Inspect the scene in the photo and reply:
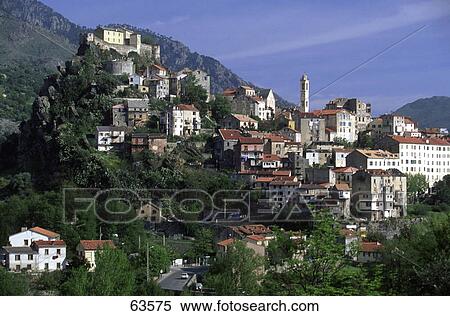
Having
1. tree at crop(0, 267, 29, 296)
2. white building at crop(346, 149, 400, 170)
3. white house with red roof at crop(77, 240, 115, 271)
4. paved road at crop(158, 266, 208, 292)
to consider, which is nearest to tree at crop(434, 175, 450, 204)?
white building at crop(346, 149, 400, 170)

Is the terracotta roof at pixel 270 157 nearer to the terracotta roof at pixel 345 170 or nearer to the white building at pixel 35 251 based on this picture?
the terracotta roof at pixel 345 170

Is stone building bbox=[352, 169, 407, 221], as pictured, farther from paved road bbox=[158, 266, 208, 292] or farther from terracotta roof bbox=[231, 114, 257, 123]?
paved road bbox=[158, 266, 208, 292]

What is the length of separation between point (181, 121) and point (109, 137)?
1.74 metres

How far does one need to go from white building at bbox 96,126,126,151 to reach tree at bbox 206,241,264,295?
853 cm

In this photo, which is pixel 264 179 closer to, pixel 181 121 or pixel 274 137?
pixel 274 137

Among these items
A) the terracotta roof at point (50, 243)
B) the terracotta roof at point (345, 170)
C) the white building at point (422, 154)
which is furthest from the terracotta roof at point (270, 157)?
the terracotta roof at point (50, 243)

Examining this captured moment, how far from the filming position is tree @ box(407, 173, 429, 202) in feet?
39.3

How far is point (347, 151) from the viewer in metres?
13.6

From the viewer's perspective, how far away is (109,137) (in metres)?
12.9

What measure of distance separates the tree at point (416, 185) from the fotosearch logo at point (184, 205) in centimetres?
228

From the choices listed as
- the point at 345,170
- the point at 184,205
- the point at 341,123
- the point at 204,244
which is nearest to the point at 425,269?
the point at 204,244

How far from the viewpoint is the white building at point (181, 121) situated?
45.7ft
